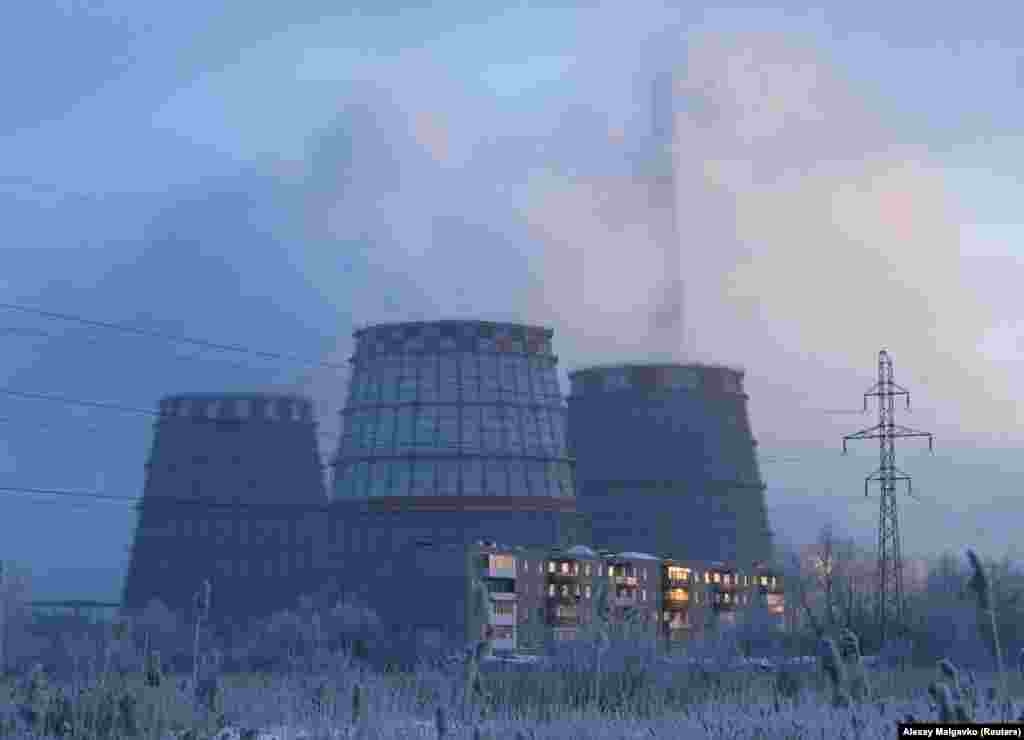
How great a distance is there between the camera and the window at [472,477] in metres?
67.8

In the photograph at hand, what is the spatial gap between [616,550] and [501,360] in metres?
15.1

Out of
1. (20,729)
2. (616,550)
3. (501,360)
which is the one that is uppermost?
(501,360)

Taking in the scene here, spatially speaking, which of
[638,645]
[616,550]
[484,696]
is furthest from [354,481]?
[484,696]

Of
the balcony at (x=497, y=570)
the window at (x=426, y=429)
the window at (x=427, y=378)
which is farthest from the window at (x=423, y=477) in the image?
the balcony at (x=497, y=570)

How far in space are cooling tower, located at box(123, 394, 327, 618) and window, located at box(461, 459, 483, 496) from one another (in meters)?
10.1

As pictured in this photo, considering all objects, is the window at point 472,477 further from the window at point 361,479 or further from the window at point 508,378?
the window at point 361,479

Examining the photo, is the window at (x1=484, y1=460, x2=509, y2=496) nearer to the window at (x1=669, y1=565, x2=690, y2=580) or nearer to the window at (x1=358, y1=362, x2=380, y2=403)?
the window at (x1=358, y1=362, x2=380, y2=403)

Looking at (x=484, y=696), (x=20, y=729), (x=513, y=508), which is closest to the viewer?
(x=20, y=729)

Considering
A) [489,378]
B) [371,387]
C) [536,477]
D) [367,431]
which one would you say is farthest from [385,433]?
[536,477]

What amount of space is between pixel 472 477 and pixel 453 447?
1.73m

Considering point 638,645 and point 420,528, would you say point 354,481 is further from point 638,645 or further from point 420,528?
point 638,645

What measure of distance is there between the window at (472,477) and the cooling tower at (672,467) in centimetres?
1176

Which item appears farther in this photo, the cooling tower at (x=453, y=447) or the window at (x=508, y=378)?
the window at (x=508, y=378)

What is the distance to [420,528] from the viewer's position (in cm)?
6712
